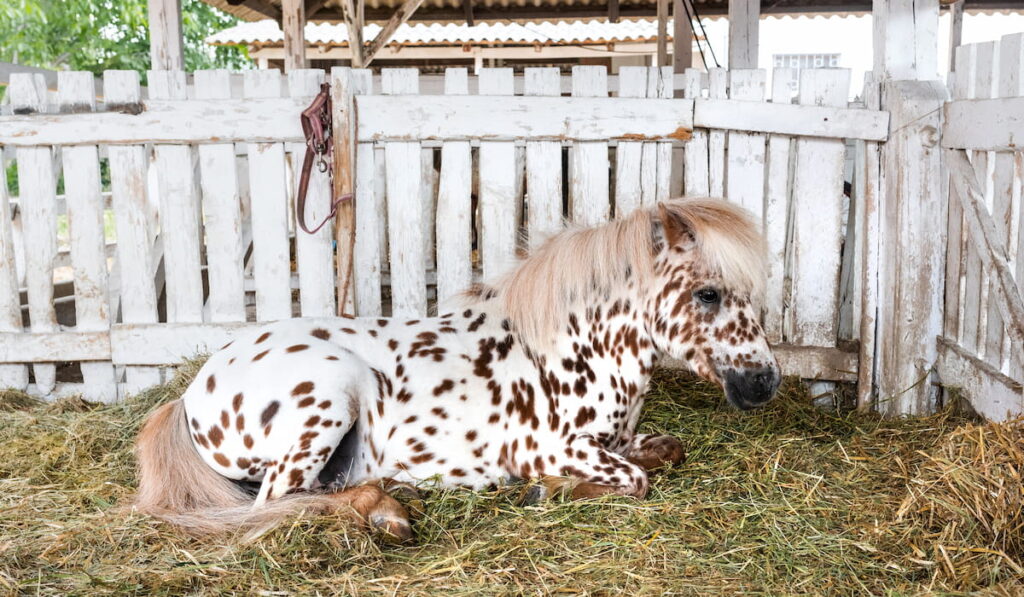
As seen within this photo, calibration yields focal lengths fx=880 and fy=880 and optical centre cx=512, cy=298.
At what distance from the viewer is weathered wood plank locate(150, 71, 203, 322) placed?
16.5ft

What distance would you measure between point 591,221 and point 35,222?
3.27 m

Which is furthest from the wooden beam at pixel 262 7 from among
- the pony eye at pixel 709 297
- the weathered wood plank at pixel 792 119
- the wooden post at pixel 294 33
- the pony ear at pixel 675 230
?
the pony eye at pixel 709 297

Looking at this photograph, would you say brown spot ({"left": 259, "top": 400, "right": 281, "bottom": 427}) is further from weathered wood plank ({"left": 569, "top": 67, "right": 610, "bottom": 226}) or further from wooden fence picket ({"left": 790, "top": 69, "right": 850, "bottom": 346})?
wooden fence picket ({"left": 790, "top": 69, "right": 850, "bottom": 346})

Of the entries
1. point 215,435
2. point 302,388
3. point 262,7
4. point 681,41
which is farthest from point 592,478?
point 262,7

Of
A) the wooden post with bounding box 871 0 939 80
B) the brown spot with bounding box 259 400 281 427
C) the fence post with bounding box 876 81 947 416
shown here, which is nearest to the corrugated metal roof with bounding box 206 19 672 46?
the wooden post with bounding box 871 0 939 80

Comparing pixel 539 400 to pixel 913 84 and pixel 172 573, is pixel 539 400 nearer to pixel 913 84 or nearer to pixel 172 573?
pixel 172 573

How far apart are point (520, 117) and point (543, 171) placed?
0.33m

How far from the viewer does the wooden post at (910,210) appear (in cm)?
439

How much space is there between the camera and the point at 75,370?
591cm

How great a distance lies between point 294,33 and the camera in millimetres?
7000

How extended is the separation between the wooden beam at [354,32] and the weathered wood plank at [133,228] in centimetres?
239

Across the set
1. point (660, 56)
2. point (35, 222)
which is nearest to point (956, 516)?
point (35, 222)

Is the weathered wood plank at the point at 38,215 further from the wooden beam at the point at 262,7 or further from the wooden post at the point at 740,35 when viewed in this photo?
the wooden post at the point at 740,35

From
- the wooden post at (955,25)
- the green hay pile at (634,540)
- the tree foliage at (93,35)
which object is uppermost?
the tree foliage at (93,35)
